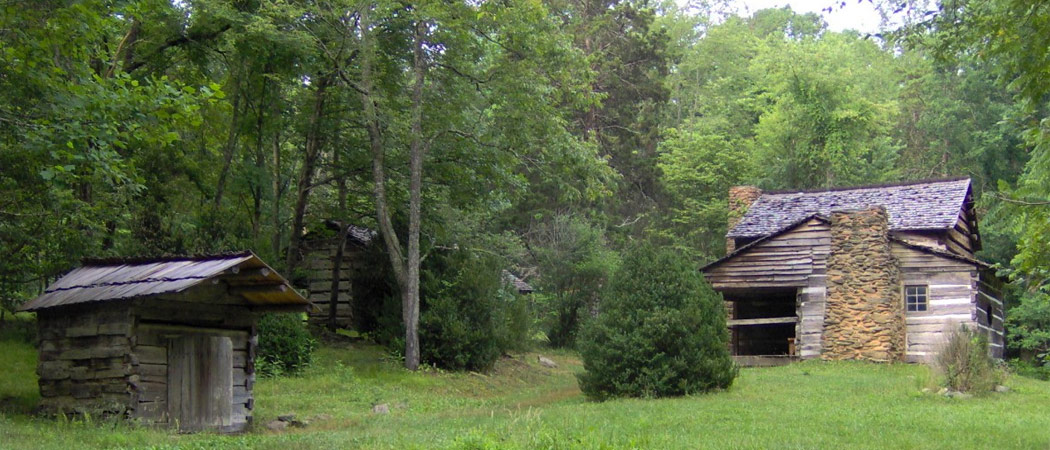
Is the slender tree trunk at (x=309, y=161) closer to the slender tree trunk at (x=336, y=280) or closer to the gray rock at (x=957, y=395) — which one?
the slender tree trunk at (x=336, y=280)

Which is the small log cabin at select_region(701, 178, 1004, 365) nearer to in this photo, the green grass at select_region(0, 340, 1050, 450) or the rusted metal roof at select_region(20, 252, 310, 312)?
the green grass at select_region(0, 340, 1050, 450)

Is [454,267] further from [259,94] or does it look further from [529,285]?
[529,285]

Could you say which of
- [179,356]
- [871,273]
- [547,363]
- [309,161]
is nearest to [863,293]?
[871,273]

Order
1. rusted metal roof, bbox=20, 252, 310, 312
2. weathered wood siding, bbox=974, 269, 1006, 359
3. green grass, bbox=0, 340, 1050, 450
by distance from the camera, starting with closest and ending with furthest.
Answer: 1. green grass, bbox=0, 340, 1050, 450
2. rusted metal roof, bbox=20, 252, 310, 312
3. weathered wood siding, bbox=974, 269, 1006, 359

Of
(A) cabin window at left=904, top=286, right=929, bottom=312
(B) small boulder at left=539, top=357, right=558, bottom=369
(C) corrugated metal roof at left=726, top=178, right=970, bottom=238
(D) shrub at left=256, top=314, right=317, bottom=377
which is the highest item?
(C) corrugated metal roof at left=726, top=178, right=970, bottom=238

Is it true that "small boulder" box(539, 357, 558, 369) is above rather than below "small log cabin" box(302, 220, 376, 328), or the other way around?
below

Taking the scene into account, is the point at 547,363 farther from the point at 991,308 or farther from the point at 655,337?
the point at 991,308

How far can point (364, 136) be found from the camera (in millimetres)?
29312

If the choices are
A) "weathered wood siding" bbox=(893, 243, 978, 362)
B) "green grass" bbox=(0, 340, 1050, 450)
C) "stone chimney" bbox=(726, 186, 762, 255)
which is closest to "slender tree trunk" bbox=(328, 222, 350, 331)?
"green grass" bbox=(0, 340, 1050, 450)

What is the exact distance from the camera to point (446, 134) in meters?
27.7

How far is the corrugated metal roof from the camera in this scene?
3039 cm

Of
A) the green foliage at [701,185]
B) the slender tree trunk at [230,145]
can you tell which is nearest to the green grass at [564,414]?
the slender tree trunk at [230,145]

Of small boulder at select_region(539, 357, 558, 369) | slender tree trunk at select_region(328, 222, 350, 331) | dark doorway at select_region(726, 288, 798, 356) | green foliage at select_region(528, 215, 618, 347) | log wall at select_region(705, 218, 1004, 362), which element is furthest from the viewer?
green foliage at select_region(528, 215, 618, 347)

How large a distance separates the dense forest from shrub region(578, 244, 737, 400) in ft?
21.4
